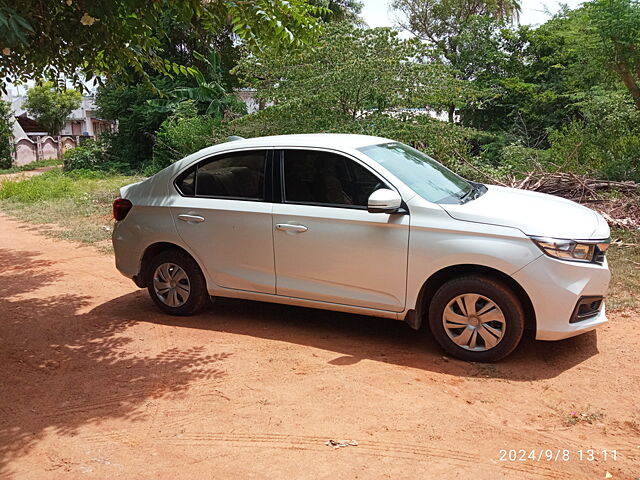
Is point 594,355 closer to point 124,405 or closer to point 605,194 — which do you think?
point 124,405

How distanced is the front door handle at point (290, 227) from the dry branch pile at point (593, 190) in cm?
577

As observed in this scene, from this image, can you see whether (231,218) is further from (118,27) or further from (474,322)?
(474,322)

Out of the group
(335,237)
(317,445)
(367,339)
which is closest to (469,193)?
(335,237)

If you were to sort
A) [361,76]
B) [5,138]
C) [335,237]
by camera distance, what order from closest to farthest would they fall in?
[335,237] < [361,76] < [5,138]

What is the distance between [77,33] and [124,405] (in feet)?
10.5

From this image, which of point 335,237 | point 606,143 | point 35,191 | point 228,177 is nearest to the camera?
point 335,237

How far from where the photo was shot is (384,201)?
4.77 metres

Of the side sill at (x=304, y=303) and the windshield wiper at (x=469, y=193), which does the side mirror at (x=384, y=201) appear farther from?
the side sill at (x=304, y=303)

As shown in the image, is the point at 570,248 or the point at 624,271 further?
the point at 624,271

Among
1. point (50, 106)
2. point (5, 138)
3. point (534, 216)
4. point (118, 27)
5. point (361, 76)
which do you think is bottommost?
point (5, 138)

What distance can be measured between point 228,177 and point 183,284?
3.84ft

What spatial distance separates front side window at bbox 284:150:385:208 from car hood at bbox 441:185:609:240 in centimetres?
70

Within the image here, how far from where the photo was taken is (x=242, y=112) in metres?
21.9

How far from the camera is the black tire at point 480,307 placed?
181 inches
